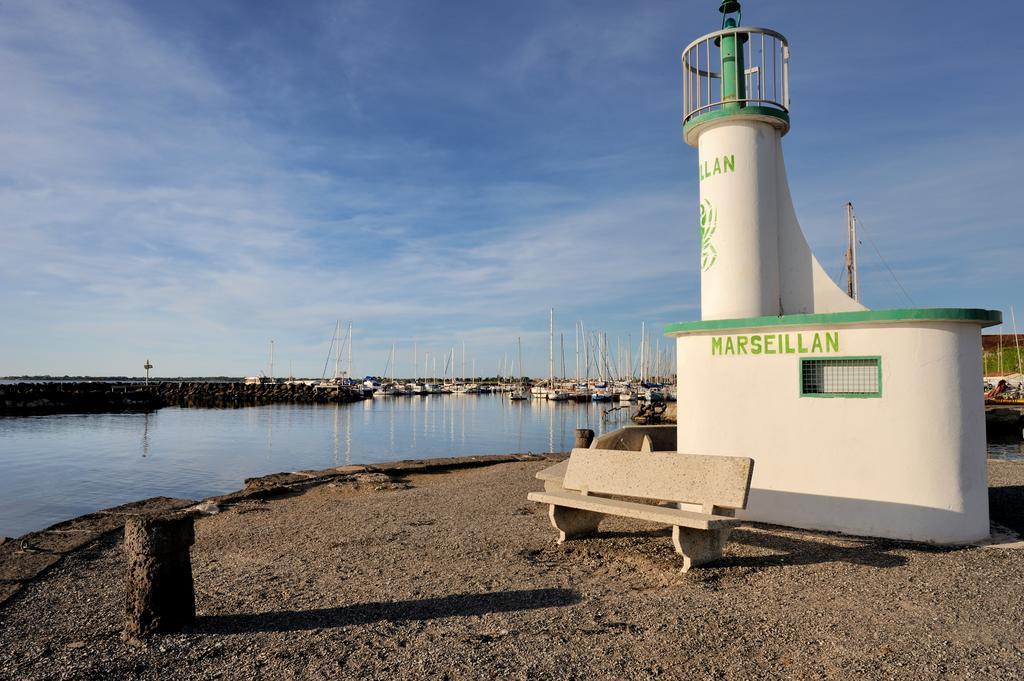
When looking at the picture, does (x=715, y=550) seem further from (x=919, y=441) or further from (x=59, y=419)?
(x=59, y=419)

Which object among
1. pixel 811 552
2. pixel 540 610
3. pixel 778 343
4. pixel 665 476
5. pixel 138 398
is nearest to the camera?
pixel 540 610

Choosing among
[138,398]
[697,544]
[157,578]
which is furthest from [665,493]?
[138,398]

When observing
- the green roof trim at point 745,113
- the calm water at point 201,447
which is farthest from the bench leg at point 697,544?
the calm water at point 201,447

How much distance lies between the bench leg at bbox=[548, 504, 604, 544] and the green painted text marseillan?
9.15ft

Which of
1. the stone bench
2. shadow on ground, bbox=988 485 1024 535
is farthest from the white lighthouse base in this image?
shadow on ground, bbox=988 485 1024 535

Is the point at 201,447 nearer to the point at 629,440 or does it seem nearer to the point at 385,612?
the point at 629,440

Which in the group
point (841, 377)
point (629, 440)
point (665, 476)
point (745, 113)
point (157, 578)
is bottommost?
point (157, 578)

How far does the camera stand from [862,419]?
24.4 ft

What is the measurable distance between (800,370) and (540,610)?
15.2ft

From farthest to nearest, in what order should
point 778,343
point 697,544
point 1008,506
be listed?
point 1008,506
point 778,343
point 697,544

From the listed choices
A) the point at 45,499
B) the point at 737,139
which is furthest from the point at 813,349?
the point at 45,499

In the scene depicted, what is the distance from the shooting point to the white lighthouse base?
718 centimetres

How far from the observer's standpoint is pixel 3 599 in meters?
6.08

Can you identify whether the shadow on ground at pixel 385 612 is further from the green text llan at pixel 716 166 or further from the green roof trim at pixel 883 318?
the green text llan at pixel 716 166
